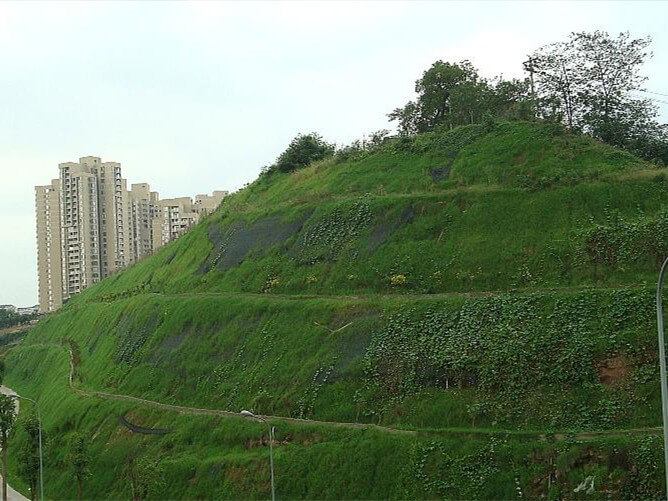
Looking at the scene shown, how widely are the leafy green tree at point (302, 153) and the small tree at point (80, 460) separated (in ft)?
115

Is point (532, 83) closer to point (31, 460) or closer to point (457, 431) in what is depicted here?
point (457, 431)

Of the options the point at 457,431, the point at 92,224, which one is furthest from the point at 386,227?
the point at 92,224

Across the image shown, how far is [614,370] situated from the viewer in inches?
1228

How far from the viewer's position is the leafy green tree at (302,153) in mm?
69188

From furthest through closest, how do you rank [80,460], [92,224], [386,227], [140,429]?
1. [92,224]
2. [386,227]
3. [140,429]
4. [80,460]

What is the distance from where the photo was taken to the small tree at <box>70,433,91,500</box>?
38.4m

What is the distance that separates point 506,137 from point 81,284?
8606 centimetres

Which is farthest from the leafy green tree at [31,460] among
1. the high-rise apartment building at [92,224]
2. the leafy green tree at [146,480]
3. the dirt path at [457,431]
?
the high-rise apartment building at [92,224]

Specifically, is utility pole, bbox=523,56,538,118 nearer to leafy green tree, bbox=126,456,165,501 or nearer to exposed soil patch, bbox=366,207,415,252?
exposed soil patch, bbox=366,207,415,252

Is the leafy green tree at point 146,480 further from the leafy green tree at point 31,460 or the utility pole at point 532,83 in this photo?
the utility pole at point 532,83

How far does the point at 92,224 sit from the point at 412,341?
89587mm

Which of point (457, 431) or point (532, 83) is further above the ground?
point (532, 83)

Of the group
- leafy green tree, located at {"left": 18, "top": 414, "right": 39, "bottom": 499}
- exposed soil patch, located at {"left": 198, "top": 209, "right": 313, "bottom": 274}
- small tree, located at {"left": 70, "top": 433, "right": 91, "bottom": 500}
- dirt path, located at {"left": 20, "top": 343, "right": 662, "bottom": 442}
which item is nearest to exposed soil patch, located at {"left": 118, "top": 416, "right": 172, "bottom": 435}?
dirt path, located at {"left": 20, "top": 343, "right": 662, "bottom": 442}

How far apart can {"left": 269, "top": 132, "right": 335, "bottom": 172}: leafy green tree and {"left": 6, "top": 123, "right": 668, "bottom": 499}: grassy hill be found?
9511 millimetres
